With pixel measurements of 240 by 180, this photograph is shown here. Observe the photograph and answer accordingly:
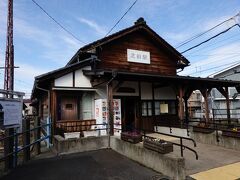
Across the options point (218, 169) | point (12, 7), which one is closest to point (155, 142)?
point (218, 169)

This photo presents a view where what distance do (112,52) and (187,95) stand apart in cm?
656

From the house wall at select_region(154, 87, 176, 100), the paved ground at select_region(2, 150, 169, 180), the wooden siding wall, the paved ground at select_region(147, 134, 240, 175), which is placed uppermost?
the wooden siding wall

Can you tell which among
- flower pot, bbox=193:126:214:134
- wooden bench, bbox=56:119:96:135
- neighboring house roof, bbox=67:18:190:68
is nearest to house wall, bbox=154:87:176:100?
neighboring house roof, bbox=67:18:190:68

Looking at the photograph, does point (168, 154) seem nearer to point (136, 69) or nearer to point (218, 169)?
point (218, 169)

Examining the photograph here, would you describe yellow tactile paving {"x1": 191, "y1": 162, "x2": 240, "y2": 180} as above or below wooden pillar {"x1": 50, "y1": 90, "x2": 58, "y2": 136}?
below

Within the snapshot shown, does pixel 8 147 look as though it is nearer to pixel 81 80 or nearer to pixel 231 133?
pixel 81 80

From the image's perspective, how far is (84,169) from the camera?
664cm

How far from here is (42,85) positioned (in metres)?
10.8

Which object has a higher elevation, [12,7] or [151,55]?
[12,7]

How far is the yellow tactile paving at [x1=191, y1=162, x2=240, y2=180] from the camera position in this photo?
17.8 ft

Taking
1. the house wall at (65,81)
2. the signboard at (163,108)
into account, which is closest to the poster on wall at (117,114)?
the house wall at (65,81)

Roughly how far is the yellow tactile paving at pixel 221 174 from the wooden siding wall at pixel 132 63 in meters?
8.13

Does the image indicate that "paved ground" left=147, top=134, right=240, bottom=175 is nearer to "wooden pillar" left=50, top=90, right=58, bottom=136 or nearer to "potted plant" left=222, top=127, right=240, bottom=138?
"potted plant" left=222, top=127, right=240, bottom=138

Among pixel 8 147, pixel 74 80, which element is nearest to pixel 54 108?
pixel 74 80
